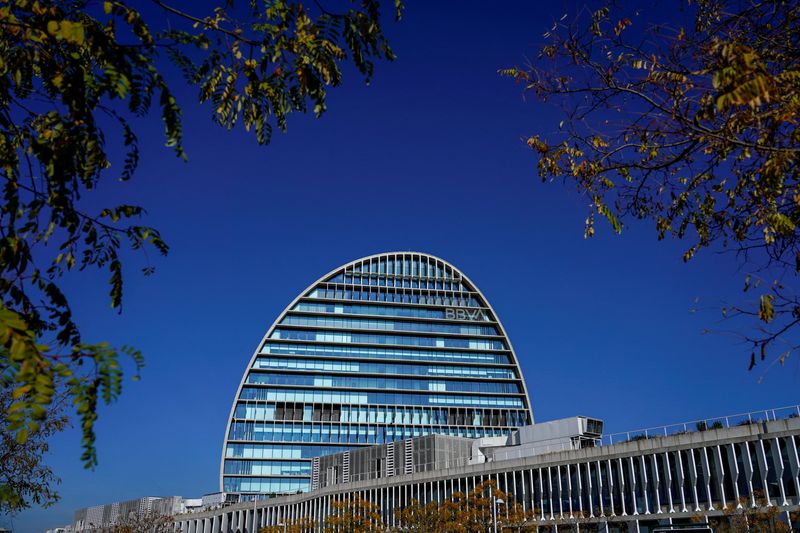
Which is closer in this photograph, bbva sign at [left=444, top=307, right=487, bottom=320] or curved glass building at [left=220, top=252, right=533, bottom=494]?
curved glass building at [left=220, top=252, right=533, bottom=494]

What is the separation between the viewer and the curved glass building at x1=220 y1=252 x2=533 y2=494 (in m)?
117

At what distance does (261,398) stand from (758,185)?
117m

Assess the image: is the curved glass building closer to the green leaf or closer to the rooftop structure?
the rooftop structure

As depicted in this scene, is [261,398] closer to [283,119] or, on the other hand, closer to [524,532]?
[524,532]

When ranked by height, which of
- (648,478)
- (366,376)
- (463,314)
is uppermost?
(463,314)

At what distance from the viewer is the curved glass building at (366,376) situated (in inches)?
4619

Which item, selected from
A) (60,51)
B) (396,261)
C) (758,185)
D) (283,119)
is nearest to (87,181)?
(60,51)

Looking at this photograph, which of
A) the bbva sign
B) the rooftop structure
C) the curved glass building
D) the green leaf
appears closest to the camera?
the green leaf

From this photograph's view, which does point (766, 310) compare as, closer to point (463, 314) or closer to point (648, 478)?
point (648, 478)

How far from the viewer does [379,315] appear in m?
126

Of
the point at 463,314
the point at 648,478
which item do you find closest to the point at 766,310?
the point at 648,478

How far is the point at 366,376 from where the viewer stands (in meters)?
122

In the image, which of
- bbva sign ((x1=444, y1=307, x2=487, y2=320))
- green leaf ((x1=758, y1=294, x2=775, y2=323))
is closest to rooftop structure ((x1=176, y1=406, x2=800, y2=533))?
green leaf ((x1=758, y1=294, x2=775, y2=323))

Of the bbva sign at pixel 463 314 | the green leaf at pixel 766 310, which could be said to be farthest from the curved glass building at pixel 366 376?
the green leaf at pixel 766 310
